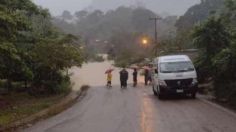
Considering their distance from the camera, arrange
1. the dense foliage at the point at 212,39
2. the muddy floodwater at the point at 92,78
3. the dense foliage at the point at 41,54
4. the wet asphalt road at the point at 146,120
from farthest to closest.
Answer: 1. the muddy floodwater at the point at 92,78
2. the dense foliage at the point at 41,54
3. the dense foliage at the point at 212,39
4. the wet asphalt road at the point at 146,120

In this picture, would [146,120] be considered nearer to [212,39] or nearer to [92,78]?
[212,39]

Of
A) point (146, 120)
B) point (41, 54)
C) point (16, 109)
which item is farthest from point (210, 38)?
point (146, 120)

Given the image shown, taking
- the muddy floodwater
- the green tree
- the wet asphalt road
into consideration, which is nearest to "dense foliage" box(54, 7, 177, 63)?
the muddy floodwater

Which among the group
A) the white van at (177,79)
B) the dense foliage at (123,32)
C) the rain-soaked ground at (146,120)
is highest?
the dense foliage at (123,32)

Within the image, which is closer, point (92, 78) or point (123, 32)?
point (92, 78)

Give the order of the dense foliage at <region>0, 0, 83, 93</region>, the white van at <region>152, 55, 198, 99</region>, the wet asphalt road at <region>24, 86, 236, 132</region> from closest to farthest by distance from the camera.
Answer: the wet asphalt road at <region>24, 86, 236, 132</region>, the white van at <region>152, 55, 198, 99</region>, the dense foliage at <region>0, 0, 83, 93</region>

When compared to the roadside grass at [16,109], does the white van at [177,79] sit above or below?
above

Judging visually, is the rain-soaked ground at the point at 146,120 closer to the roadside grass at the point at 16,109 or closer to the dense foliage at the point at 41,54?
the roadside grass at the point at 16,109

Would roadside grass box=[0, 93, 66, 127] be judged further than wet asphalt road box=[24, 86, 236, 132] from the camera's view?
Yes

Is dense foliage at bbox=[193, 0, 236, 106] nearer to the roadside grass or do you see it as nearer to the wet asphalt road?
the wet asphalt road

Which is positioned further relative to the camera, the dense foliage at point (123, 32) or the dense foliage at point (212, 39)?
the dense foliage at point (123, 32)

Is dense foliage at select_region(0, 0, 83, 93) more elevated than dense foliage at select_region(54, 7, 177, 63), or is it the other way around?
dense foliage at select_region(54, 7, 177, 63)

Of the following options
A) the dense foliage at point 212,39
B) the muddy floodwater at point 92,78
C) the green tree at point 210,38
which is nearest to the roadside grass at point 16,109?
the dense foliage at point 212,39

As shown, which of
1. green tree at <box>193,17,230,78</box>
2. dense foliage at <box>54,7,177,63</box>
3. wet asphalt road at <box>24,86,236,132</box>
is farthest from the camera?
Result: dense foliage at <box>54,7,177,63</box>
